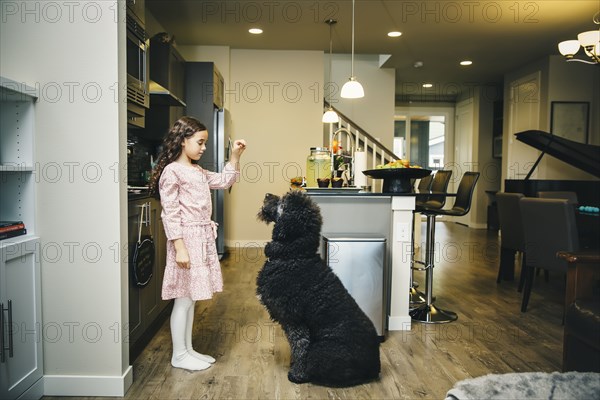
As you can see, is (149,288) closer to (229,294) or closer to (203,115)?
(229,294)

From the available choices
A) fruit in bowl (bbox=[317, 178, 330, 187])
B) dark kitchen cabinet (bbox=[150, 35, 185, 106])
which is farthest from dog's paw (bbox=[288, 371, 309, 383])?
dark kitchen cabinet (bbox=[150, 35, 185, 106])

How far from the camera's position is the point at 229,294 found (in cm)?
401

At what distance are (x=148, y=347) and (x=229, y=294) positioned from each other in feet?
4.29

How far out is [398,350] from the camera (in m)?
2.74

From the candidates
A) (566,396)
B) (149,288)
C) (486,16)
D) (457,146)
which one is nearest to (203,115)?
(149,288)

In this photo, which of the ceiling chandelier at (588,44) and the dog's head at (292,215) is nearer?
the dog's head at (292,215)

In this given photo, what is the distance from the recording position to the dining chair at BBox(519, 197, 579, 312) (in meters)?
3.24

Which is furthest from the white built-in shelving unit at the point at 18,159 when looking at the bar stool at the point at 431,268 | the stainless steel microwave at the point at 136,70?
the bar stool at the point at 431,268

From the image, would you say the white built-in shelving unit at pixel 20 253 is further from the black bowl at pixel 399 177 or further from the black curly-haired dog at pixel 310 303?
the black bowl at pixel 399 177

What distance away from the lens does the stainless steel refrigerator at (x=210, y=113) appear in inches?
212

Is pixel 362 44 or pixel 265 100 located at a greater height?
pixel 362 44

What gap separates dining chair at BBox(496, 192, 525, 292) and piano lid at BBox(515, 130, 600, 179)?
4.27ft

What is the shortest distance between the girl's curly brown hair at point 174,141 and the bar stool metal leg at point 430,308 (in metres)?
1.89

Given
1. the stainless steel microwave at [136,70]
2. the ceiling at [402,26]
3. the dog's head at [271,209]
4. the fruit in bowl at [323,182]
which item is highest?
the ceiling at [402,26]
